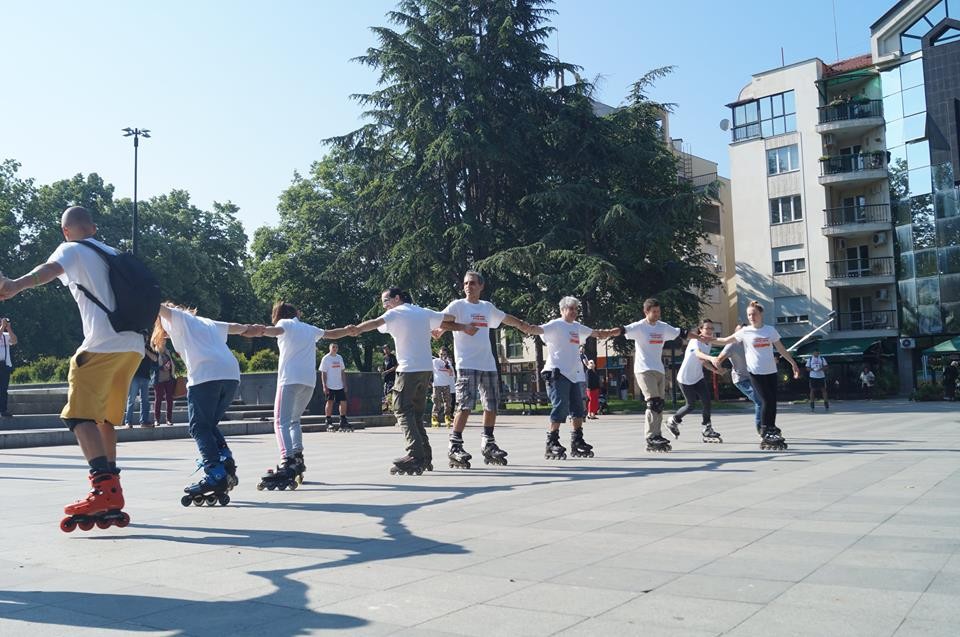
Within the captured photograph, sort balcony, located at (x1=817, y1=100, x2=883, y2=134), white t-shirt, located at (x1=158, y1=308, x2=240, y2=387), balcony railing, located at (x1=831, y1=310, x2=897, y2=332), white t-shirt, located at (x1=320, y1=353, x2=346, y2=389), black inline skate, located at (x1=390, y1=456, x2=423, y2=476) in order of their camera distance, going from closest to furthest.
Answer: white t-shirt, located at (x1=158, y1=308, x2=240, y2=387) → black inline skate, located at (x1=390, y1=456, x2=423, y2=476) → white t-shirt, located at (x1=320, y1=353, x2=346, y2=389) → balcony railing, located at (x1=831, y1=310, x2=897, y2=332) → balcony, located at (x1=817, y1=100, x2=883, y2=134)

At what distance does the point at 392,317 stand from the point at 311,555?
14.7ft

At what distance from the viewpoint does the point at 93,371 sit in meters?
6.16

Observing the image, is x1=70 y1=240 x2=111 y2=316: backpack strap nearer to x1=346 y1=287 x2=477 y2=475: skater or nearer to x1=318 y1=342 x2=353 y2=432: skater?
x1=346 y1=287 x2=477 y2=475: skater

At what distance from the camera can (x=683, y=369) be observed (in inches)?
576

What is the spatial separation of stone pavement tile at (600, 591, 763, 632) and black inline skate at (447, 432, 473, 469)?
614cm

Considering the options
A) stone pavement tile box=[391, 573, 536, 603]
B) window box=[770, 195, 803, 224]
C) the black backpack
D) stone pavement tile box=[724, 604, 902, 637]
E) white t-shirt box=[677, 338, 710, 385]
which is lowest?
stone pavement tile box=[724, 604, 902, 637]

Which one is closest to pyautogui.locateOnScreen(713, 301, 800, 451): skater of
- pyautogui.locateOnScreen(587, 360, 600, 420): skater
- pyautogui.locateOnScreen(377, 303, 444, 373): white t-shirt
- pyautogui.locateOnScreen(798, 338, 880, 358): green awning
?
pyautogui.locateOnScreen(377, 303, 444, 373): white t-shirt

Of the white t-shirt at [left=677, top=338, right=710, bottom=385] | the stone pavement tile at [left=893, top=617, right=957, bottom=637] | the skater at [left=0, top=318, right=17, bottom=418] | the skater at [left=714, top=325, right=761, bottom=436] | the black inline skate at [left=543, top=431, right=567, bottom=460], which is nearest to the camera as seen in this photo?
the stone pavement tile at [left=893, top=617, right=957, bottom=637]

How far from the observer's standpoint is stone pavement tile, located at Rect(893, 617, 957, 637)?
3.49m

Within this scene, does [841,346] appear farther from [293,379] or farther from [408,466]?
[293,379]

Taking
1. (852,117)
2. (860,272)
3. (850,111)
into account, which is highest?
(850,111)

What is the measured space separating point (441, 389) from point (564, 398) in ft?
41.3

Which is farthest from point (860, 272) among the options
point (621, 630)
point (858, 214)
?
point (621, 630)

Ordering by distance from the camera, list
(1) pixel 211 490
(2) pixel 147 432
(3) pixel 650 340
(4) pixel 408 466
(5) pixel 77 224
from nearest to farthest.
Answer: (5) pixel 77 224 → (1) pixel 211 490 → (4) pixel 408 466 → (3) pixel 650 340 → (2) pixel 147 432
